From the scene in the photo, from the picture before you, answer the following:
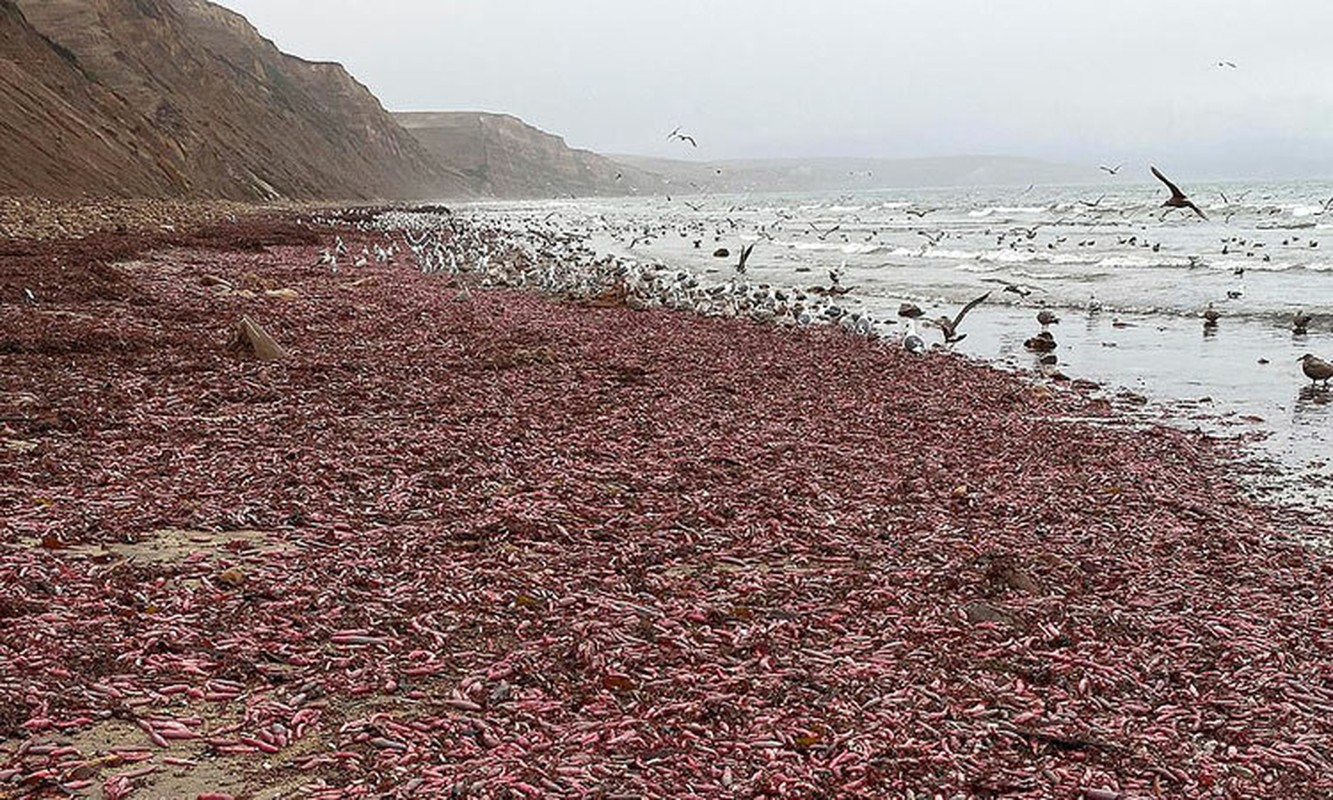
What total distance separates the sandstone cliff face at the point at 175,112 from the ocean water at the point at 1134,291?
2125cm

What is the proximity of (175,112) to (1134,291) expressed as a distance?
66.8 meters

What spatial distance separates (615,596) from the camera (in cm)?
657

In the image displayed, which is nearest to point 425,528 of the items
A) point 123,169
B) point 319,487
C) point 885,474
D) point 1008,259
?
point 319,487

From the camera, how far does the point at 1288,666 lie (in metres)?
6.05

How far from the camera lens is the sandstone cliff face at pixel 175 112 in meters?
44.5

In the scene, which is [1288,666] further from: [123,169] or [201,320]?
[123,169]

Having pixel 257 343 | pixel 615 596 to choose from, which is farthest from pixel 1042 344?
pixel 615 596

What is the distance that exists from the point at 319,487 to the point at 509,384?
536 cm

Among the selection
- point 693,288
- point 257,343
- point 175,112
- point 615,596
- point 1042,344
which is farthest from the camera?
point 175,112

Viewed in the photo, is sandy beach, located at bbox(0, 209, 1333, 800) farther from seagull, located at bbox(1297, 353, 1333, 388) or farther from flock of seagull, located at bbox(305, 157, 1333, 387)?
flock of seagull, located at bbox(305, 157, 1333, 387)

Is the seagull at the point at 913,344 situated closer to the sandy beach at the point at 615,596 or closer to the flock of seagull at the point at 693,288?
the flock of seagull at the point at 693,288

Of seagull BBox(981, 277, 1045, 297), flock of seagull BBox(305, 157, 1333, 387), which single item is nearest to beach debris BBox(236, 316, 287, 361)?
flock of seagull BBox(305, 157, 1333, 387)

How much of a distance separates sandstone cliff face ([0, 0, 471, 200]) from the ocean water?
837 inches

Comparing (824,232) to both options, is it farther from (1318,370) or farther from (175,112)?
(1318,370)
